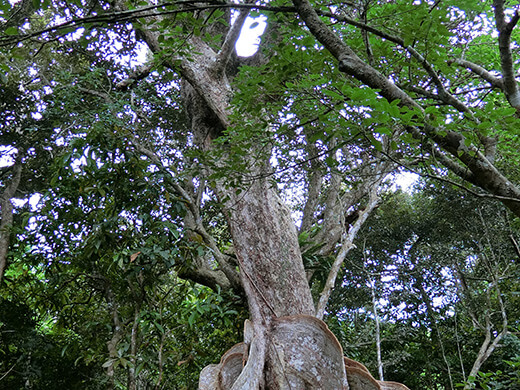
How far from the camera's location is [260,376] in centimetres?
213

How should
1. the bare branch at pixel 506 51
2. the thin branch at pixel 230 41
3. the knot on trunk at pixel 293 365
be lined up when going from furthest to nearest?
the thin branch at pixel 230 41 < the knot on trunk at pixel 293 365 < the bare branch at pixel 506 51

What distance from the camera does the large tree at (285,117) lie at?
1.43 metres

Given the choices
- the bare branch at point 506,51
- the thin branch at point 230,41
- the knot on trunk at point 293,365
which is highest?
the thin branch at point 230,41

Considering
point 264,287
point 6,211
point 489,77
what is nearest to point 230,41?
point 264,287

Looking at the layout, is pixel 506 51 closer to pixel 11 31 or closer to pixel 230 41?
pixel 11 31

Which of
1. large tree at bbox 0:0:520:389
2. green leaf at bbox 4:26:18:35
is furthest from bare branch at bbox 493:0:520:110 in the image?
green leaf at bbox 4:26:18:35

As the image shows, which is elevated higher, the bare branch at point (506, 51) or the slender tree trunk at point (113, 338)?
the bare branch at point (506, 51)

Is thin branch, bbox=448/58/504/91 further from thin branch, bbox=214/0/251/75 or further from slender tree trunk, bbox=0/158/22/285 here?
slender tree trunk, bbox=0/158/22/285

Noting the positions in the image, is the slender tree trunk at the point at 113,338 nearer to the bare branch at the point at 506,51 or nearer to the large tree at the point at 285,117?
the large tree at the point at 285,117

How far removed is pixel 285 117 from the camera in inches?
93.4

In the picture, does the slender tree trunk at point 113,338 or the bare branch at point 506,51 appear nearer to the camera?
the bare branch at point 506,51

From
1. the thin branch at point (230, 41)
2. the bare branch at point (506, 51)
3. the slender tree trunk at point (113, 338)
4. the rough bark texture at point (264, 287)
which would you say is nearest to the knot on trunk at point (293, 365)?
the rough bark texture at point (264, 287)

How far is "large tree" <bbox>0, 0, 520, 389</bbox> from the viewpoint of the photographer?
4.69 ft

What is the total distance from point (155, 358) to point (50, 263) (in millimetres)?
1424
